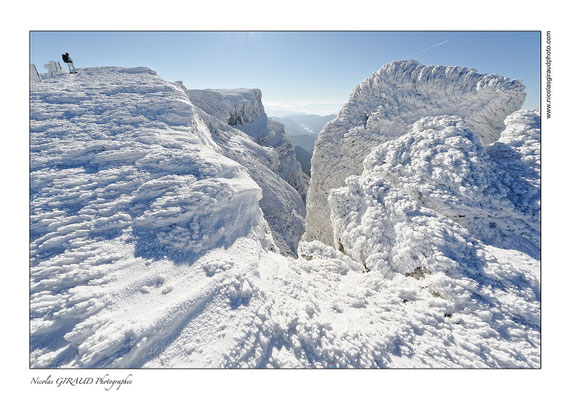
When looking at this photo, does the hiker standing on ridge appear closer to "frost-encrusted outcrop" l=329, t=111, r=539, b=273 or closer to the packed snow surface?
the packed snow surface

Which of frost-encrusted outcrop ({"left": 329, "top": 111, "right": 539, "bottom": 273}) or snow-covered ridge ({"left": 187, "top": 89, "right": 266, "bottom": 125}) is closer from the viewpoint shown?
frost-encrusted outcrop ({"left": 329, "top": 111, "right": 539, "bottom": 273})

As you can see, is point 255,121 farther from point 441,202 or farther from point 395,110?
point 441,202

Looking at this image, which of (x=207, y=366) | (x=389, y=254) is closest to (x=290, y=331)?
(x=207, y=366)

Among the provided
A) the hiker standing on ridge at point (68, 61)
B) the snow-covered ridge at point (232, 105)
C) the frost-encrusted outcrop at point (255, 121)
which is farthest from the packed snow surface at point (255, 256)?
the snow-covered ridge at point (232, 105)

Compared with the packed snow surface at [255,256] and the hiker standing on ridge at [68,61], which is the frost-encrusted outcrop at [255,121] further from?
the packed snow surface at [255,256]

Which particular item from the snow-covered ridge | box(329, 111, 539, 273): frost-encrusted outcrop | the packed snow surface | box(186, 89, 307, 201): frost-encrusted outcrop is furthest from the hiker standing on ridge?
the snow-covered ridge
